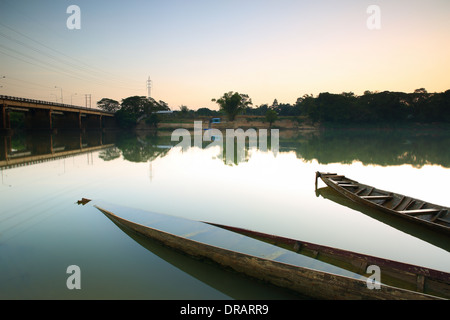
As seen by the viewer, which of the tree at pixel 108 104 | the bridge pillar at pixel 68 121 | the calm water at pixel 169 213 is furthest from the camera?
the tree at pixel 108 104

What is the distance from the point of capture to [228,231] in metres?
6.61

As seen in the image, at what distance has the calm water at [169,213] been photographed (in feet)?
16.7

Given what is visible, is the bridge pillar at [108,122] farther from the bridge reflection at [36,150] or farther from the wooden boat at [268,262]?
the wooden boat at [268,262]

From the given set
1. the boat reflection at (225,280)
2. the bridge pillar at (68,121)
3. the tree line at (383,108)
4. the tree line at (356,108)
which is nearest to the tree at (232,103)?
the tree line at (356,108)

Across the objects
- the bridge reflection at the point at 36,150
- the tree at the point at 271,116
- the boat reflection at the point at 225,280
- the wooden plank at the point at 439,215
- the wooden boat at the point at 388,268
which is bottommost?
the boat reflection at the point at 225,280

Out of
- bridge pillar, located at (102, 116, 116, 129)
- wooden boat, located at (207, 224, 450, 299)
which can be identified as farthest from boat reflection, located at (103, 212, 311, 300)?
bridge pillar, located at (102, 116, 116, 129)

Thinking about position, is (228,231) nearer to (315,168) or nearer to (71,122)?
(315,168)

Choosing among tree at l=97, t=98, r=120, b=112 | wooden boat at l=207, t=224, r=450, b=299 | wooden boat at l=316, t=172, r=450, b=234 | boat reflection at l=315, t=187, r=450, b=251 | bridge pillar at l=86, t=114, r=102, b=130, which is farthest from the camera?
tree at l=97, t=98, r=120, b=112

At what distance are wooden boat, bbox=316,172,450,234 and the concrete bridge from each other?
45437mm

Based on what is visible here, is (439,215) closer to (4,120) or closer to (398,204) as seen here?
(398,204)

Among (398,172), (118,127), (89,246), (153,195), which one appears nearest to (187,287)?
(89,246)

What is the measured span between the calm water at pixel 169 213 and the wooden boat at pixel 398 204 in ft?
1.26

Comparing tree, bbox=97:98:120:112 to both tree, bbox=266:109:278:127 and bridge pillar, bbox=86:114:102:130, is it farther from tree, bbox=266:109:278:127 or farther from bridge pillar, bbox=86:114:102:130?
tree, bbox=266:109:278:127

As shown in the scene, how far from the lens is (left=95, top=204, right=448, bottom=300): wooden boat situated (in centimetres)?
404
